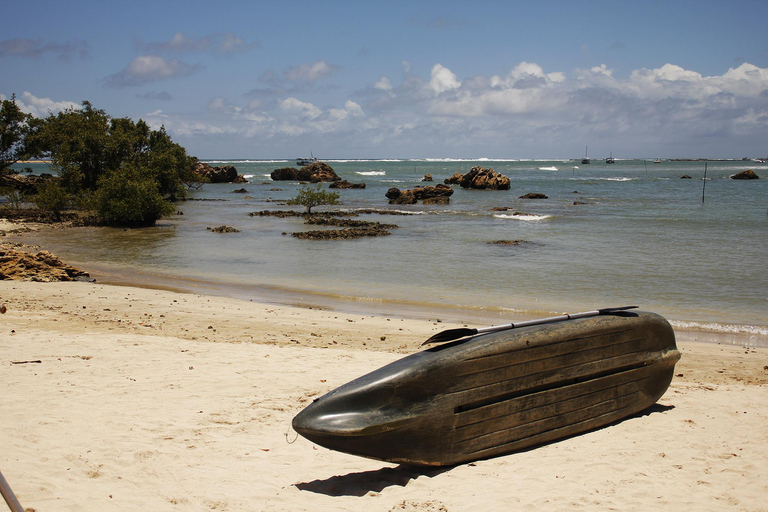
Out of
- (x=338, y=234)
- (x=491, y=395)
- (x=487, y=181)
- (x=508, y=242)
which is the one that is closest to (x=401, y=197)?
(x=487, y=181)

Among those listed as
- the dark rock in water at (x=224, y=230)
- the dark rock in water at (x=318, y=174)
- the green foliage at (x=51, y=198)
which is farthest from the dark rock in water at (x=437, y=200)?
the dark rock in water at (x=318, y=174)

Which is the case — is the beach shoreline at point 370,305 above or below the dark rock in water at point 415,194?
below

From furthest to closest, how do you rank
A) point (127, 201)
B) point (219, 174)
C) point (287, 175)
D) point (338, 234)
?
point (287, 175)
point (219, 174)
point (127, 201)
point (338, 234)

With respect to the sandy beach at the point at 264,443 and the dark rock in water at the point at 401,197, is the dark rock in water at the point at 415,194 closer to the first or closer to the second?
the dark rock in water at the point at 401,197

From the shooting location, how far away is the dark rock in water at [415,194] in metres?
44.5

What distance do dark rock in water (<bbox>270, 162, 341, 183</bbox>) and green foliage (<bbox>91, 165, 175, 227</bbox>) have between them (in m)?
47.2

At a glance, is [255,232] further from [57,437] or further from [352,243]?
[57,437]

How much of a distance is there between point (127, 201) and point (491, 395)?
26865mm

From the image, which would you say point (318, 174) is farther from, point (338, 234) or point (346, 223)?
point (338, 234)

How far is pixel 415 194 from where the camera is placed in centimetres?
4594

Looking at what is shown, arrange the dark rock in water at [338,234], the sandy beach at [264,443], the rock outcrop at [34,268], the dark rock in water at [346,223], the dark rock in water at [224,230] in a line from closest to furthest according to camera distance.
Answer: the sandy beach at [264,443] < the rock outcrop at [34,268] < the dark rock in water at [338,234] < the dark rock in water at [224,230] < the dark rock in water at [346,223]

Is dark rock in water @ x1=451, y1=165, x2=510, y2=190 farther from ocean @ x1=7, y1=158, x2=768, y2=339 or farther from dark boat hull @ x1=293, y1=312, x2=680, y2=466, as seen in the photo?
dark boat hull @ x1=293, y1=312, x2=680, y2=466

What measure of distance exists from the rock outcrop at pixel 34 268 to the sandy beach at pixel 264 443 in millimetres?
4961

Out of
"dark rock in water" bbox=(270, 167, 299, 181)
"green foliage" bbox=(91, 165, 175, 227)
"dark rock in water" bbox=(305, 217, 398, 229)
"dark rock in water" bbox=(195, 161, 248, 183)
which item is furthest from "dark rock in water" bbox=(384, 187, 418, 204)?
"dark rock in water" bbox=(270, 167, 299, 181)
